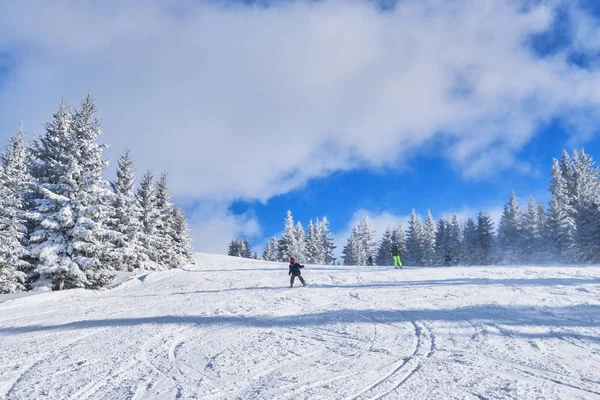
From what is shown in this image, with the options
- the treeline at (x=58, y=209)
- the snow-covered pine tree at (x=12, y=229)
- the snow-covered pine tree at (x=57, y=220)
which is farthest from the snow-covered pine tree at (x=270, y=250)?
the snow-covered pine tree at (x=57, y=220)

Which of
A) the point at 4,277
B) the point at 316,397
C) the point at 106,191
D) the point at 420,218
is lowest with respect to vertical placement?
the point at 316,397

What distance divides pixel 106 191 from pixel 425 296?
734 inches

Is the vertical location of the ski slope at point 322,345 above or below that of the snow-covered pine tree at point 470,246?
below

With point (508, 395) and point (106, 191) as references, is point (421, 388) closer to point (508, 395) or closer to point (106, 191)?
point (508, 395)

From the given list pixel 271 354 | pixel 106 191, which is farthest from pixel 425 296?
pixel 106 191

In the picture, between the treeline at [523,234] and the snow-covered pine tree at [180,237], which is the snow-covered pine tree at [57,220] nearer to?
the snow-covered pine tree at [180,237]

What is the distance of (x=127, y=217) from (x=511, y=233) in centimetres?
6078

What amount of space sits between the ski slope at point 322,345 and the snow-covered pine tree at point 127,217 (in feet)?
56.1

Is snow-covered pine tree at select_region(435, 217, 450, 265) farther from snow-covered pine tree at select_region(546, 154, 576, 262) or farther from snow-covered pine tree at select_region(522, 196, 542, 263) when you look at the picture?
snow-covered pine tree at select_region(546, 154, 576, 262)

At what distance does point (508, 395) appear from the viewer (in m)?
4.79

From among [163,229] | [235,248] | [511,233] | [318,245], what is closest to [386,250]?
[318,245]

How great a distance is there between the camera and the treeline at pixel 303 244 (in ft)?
225

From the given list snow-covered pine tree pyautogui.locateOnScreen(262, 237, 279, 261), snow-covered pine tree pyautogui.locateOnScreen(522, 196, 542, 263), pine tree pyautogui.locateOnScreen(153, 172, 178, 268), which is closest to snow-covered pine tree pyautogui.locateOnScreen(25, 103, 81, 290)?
pine tree pyautogui.locateOnScreen(153, 172, 178, 268)

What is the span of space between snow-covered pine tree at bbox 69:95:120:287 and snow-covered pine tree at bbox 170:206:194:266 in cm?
2019
